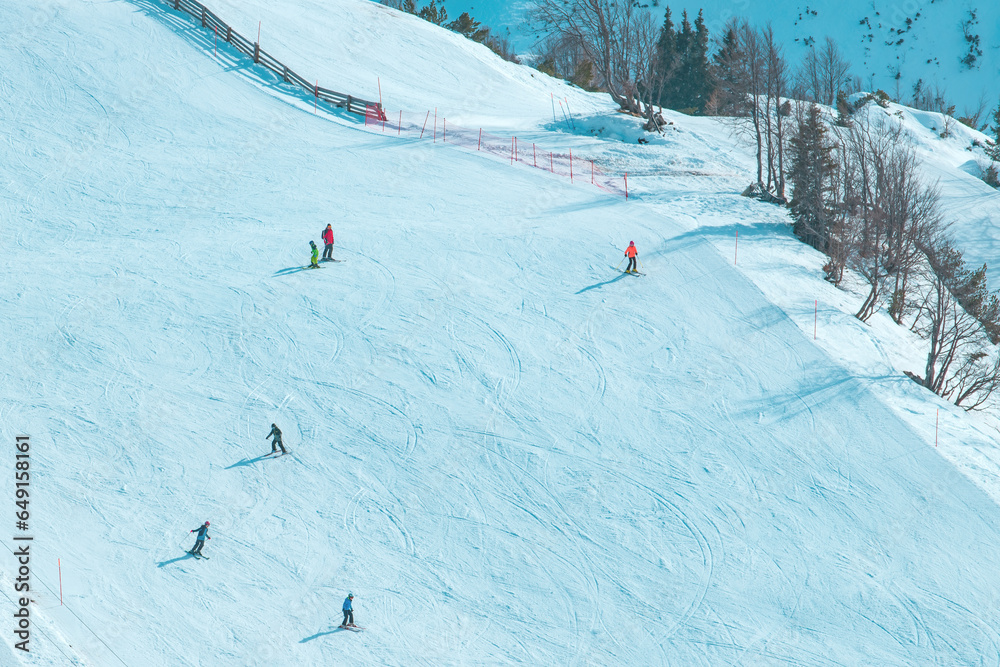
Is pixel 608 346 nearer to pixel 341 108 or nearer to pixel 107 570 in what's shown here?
pixel 107 570

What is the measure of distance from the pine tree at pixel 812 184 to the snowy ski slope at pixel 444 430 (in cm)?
149

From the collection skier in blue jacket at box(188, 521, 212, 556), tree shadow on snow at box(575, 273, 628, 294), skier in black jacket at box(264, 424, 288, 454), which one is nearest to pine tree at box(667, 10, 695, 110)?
tree shadow on snow at box(575, 273, 628, 294)

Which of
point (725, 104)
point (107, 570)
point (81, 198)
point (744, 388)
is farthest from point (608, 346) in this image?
point (725, 104)

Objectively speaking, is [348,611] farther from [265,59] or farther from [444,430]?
[265,59]

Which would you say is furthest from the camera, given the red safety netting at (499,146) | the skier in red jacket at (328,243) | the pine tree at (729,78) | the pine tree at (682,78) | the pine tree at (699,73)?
the pine tree at (682,78)

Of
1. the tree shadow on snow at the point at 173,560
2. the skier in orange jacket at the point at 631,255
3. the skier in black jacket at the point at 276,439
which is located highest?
the skier in orange jacket at the point at 631,255

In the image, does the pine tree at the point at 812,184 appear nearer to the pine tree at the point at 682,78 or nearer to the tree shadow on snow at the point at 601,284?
the tree shadow on snow at the point at 601,284

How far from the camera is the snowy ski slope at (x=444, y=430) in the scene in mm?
16312

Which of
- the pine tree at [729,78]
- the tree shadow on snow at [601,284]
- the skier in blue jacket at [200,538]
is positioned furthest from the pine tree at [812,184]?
the skier in blue jacket at [200,538]

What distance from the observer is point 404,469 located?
19234mm

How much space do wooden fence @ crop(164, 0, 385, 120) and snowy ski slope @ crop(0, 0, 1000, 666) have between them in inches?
178

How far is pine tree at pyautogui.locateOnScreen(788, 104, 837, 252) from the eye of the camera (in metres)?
31.4

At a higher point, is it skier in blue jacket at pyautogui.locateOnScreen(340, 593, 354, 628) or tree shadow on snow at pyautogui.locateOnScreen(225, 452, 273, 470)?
tree shadow on snow at pyautogui.locateOnScreen(225, 452, 273, 470)

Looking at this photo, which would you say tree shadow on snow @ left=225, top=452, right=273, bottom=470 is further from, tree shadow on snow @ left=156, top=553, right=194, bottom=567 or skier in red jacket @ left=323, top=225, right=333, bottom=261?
skier in red jacket @ left=323, top=225, right=333, bottom=261
